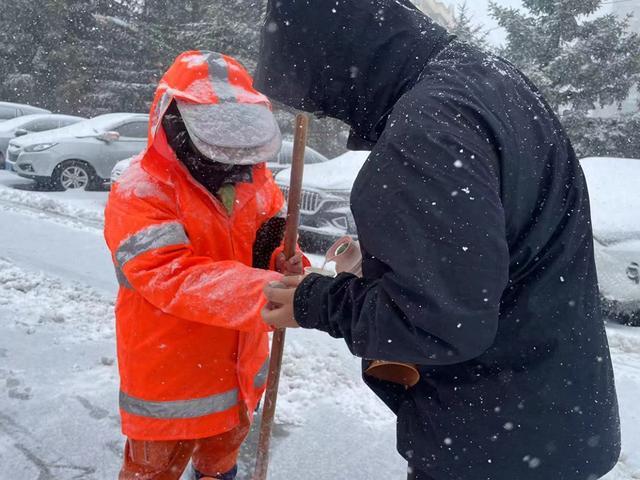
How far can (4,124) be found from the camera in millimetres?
14008

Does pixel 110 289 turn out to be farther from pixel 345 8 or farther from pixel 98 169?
pixel 98 169

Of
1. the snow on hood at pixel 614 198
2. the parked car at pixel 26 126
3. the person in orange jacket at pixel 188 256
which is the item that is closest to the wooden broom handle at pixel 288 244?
the person in orange jacket at pixel 188 256

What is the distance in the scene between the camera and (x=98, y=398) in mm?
3262

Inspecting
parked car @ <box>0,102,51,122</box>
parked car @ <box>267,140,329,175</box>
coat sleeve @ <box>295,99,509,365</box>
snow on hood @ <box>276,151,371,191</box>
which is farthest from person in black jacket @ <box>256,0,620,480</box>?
parked car @ <box>0,102,51,122</box>

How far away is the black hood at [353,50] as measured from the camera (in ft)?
4.07

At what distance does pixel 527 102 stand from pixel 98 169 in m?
10.8

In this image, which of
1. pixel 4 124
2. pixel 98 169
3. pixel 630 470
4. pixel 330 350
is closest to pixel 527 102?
pixel 630 470

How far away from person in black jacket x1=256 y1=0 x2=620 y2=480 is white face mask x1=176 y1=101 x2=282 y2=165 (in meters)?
0.51

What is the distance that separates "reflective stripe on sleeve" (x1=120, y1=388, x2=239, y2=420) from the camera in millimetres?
2021

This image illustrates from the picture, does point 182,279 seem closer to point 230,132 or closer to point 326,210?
point 230,132

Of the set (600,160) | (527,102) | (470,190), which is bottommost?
(600,160)

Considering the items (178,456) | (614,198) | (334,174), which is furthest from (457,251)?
(334,174)

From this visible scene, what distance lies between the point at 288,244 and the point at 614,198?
519 cm

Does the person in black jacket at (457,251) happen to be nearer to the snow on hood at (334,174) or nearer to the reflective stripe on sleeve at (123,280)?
the reflective stripe on sleeve at (123,280)
